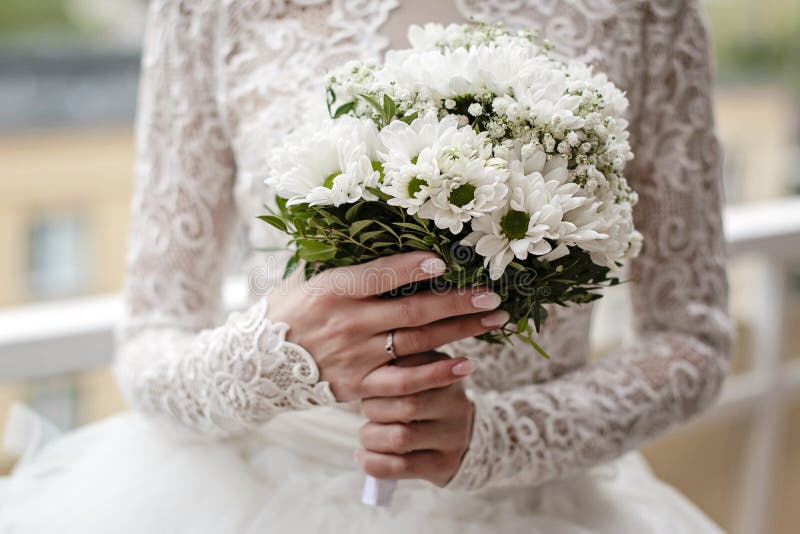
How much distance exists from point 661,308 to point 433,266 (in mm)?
488

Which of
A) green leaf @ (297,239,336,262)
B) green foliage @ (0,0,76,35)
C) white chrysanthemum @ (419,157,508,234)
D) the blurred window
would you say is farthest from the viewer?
green foliage @ (0,0,76,35)

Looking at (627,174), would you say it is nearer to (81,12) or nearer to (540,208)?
(540,208)

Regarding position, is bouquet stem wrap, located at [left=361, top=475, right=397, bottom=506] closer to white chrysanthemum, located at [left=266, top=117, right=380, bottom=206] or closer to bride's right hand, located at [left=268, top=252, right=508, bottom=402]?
bride's right hand, located at [left=268, top=252, right=508, bottom=402]

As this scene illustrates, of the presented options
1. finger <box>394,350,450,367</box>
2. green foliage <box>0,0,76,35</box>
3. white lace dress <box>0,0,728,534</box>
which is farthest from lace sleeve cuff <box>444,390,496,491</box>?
green foliage <box>0,0,76,35</box>

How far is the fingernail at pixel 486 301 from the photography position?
2.36 ft

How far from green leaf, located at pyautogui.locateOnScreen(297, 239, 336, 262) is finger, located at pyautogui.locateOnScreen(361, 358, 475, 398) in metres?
0.14

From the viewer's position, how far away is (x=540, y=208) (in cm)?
64

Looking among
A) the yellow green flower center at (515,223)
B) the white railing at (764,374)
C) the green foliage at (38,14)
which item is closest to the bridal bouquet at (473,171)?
the yellow green flower center at (515,223)

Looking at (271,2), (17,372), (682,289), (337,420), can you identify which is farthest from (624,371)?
(17,372)

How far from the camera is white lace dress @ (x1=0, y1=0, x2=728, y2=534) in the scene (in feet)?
3.14

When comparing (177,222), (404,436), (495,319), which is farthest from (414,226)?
(177,222)

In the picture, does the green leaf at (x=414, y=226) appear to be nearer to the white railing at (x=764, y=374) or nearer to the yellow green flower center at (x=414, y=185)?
the yellow green flower center at (x=414, y=185)

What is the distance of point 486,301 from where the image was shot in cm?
72

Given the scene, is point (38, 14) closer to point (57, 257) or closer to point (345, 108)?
point (57, 257)
